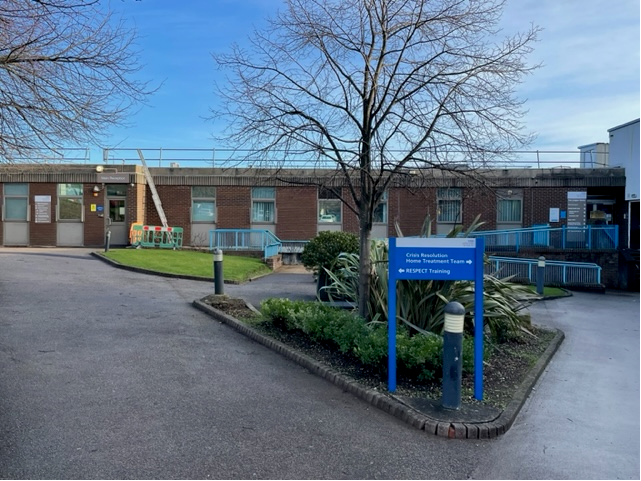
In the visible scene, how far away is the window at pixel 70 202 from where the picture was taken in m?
23.3

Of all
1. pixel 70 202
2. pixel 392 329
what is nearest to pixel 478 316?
pixel 392 329

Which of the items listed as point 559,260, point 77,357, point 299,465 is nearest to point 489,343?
point 299,465

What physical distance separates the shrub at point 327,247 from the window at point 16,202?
617 inches

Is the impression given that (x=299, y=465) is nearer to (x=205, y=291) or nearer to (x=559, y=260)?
(x=205, y=291)

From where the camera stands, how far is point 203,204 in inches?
966

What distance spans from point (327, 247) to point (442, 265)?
7.90 metres

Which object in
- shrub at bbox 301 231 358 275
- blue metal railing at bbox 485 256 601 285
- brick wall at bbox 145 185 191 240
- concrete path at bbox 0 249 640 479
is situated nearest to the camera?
concrete path at bbox 0 249 640 479

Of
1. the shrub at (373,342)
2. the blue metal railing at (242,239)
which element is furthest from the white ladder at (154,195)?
the shrub at (373,342)

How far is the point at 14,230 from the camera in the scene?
922 inches

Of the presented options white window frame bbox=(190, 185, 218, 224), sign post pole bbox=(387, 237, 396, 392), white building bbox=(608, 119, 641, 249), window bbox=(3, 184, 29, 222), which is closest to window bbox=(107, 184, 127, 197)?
white window frame bbox=(190, 185, 218, 224)

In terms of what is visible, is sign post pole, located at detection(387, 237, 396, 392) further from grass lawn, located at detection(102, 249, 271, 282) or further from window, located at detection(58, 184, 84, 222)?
window, located at detection(58, 184, 84, 222)

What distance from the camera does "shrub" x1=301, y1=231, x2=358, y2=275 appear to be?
13.2 meters

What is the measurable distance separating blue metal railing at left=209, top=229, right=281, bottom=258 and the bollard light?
57.2 feet

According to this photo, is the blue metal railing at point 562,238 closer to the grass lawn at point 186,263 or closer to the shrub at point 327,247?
the grass lawn at point 186,263
